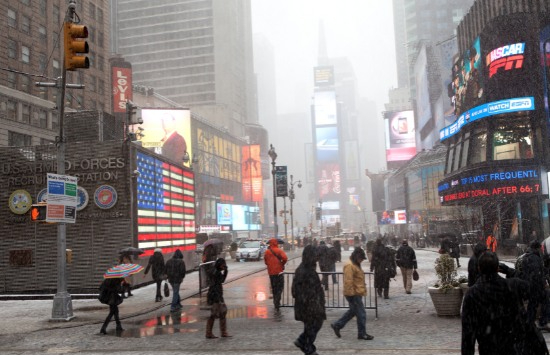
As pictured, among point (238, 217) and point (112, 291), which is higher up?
point (238, 217)

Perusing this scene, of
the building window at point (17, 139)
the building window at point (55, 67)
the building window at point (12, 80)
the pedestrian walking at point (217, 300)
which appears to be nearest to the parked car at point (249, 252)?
the building window at point (17, 139)

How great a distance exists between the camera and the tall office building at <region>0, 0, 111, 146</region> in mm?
51688

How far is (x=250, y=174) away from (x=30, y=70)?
82433 millimetres

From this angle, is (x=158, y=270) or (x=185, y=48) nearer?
(x=158, y=270)

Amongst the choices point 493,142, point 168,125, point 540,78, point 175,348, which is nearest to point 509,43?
point 540,78

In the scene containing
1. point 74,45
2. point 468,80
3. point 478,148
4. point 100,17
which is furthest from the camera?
point 100,17

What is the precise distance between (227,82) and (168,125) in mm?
87547

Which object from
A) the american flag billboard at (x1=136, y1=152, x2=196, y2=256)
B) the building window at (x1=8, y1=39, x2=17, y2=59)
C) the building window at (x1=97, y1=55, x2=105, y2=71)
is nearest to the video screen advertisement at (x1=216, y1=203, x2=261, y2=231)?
the building window at (x1=97, y1=55, x2=105, y2=71)

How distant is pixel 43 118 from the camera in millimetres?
56094

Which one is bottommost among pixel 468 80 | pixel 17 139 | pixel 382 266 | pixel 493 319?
pixel 382 266

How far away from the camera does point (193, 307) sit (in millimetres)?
16016

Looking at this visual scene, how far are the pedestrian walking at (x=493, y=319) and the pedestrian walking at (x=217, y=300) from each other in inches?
262

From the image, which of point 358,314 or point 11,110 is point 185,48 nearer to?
point 11,110

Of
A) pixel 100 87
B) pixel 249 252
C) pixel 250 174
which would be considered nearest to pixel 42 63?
pixel 100 87
